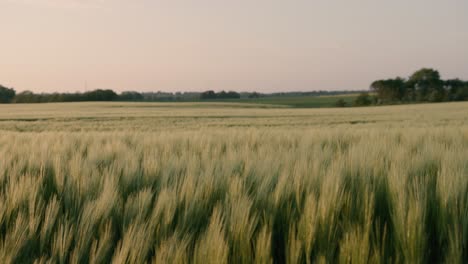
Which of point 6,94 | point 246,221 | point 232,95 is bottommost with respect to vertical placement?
point 246,221

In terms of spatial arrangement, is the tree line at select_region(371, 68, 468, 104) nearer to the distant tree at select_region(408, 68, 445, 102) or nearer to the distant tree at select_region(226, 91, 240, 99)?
the distant tree at select_region(408, 68, 445, 102)

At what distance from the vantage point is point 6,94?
211ft

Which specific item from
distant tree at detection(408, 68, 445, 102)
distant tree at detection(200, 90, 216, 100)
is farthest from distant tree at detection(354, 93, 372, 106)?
Result: distant tree at detection(200, 90, 216, 100)

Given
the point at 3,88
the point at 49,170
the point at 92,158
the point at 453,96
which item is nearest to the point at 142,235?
the point at 49,170

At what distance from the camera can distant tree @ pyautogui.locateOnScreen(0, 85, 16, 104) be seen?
6303cm

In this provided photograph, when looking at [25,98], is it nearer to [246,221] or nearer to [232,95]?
[232,95]

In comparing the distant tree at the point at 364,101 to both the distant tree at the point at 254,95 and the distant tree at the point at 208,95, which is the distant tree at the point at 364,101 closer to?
the distant tree at the point at 208,95

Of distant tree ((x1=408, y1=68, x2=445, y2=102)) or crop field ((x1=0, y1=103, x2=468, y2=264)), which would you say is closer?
crop field ((x1=0, y1=103, x2=468, y2=264))

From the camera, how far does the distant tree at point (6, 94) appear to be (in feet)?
207

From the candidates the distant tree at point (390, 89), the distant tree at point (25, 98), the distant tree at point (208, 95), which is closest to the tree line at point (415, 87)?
the distant tree at point (390, 89)

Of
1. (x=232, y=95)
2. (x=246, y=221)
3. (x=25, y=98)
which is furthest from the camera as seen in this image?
(x=232, y=95)

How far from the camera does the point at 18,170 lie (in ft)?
5.91

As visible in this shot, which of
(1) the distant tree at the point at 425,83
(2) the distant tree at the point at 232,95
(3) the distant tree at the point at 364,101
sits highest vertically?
(1) the distant tree at the point at 425,83

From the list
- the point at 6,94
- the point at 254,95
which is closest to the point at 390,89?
the point at 254,95
